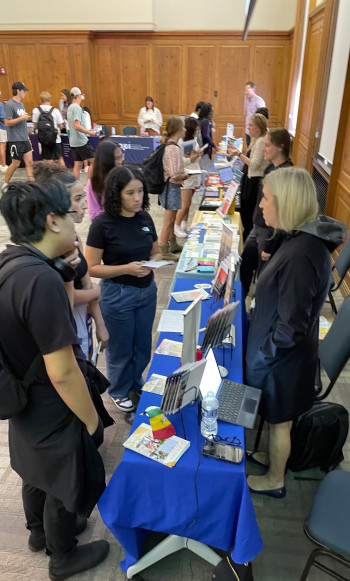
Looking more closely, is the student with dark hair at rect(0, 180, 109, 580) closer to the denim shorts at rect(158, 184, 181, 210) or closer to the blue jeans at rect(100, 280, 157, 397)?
the blue jeans at rect(100, 280, 157, 397)

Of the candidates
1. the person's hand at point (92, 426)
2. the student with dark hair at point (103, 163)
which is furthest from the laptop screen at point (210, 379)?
the student with dark hair at point (103, 163)

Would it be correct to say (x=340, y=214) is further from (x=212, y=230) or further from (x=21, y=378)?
(x=21, y=378)

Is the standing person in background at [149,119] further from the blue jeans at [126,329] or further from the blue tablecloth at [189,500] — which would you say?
the blue tablecloth at [189,500]

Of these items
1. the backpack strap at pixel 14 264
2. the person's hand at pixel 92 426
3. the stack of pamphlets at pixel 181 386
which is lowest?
the person's hand at pixel 92 426

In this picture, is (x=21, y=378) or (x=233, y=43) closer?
(x=21, y=378)

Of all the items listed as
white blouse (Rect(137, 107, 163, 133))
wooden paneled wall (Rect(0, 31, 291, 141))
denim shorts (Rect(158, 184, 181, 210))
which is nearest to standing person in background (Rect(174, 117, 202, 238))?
denim shorts (Rect(158, 184, 181, 210))

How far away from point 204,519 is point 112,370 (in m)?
1.23

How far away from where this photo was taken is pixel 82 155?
8.30 meters

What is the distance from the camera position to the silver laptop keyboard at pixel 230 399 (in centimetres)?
176

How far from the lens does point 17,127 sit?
7574 mm

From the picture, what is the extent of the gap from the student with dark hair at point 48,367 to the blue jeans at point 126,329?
30.8 inches

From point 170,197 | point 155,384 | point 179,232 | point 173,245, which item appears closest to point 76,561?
point 155,384

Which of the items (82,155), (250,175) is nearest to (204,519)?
(250,175)

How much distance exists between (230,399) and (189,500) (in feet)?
1.45
